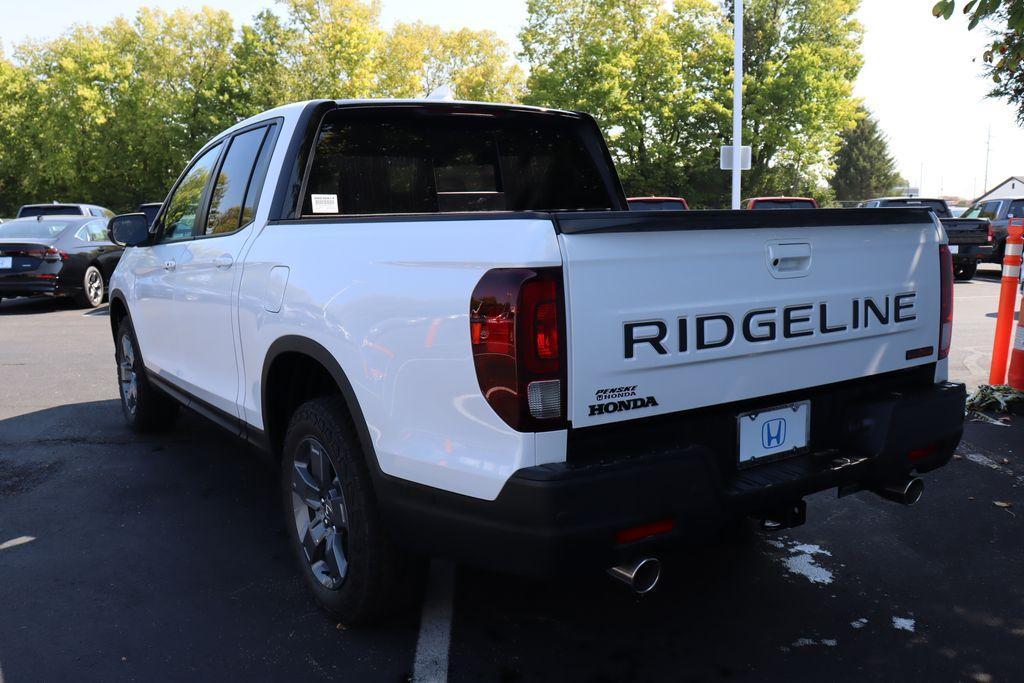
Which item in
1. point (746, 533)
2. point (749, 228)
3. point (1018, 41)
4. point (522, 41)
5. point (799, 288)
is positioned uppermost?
point (522, 41)

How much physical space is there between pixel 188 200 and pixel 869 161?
78.0 meters

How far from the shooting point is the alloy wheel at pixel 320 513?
3109 millimetres

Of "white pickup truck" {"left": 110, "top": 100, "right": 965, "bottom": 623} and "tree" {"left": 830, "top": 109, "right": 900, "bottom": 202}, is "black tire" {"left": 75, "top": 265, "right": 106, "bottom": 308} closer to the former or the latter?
"white pickup truck" {"left": 110, "top": 100, "right": 965, "bottom": 623}

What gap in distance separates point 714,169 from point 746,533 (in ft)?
140

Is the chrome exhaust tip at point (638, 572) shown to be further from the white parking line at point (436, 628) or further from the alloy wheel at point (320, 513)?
the alloy wheel at point (320, 513)

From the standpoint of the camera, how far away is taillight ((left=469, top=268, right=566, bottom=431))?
229 cm

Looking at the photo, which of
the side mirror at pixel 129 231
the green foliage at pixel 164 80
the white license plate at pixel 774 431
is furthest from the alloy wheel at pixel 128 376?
the green foliage at pixel 164 80

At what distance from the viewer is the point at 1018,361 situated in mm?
6547

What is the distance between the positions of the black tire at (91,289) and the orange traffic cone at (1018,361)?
1325 centimetres

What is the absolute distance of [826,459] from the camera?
2971 mm

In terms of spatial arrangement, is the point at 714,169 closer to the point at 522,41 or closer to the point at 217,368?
the point at 522,41

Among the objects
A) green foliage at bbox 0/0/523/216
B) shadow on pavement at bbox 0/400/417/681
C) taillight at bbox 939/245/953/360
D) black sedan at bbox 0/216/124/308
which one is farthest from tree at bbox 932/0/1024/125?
green foliage at bbox 0/0/523/216

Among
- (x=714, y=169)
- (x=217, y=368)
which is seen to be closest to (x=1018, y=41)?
(x=217, y=368)

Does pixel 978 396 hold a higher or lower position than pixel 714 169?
lower
